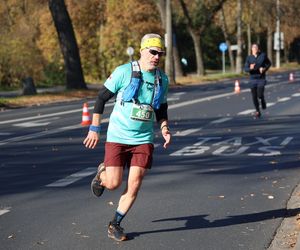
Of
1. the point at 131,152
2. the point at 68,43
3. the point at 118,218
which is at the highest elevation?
the point at 131,152

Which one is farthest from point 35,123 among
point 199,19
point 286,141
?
point 199,19

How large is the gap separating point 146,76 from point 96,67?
51689 mm

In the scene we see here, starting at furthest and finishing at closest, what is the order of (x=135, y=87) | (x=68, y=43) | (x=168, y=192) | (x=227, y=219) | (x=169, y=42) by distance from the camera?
(x=169, y=42), (x=68, y=43), (x=168, y=192), (x=227, y=219), (x=135, y=87)

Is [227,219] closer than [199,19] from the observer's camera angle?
Yes

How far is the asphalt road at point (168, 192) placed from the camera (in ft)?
20.7

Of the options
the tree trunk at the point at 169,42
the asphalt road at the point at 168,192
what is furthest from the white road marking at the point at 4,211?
the tree trunk at the point at 169,42

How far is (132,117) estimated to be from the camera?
610 centimetres

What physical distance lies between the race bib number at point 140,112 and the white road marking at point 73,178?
3144mm

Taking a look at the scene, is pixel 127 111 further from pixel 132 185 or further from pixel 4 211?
pixel 4 211

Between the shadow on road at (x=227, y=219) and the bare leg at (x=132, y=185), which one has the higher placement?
the bare leg at (x=132, y=185)

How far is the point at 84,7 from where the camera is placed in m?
55.6

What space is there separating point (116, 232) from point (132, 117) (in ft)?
3.43

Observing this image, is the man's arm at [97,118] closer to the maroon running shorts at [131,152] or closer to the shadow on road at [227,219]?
the maroon running shorts at [131,152]

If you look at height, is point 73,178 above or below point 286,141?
above
